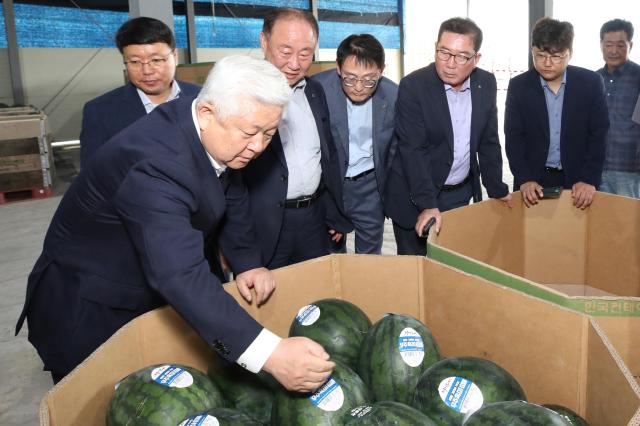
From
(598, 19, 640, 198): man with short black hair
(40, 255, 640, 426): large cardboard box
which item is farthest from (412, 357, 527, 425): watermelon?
(598, 19, 640, 198): man with short black hair

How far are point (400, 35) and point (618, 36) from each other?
9.89 m

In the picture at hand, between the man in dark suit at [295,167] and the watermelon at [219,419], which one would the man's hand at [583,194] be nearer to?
the man in dark suit at [295,167]

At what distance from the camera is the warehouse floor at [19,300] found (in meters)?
2.71

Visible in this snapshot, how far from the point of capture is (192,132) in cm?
134

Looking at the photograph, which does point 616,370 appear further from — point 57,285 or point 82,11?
point 82,11

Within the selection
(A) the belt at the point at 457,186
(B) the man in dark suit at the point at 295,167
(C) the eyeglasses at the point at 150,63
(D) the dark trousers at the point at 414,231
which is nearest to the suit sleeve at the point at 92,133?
(C) the eyeglasses at the point at 150,63

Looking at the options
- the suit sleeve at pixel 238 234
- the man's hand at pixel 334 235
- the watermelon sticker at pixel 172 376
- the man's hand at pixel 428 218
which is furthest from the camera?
the man's hand at pixel 334 235

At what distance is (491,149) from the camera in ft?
8.66

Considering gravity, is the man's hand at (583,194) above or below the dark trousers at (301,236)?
above

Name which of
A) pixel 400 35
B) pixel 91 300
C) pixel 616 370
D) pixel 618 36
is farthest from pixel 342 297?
pixel 400 35

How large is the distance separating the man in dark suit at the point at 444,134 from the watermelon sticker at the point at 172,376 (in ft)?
4.30

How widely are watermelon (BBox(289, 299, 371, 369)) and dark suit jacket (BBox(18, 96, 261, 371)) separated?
25cm

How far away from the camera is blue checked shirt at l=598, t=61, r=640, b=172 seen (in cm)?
357

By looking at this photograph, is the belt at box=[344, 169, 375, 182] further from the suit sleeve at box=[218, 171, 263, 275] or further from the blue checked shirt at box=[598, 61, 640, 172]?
the blue checked shirt at box=[598, 61, 640, 172]
